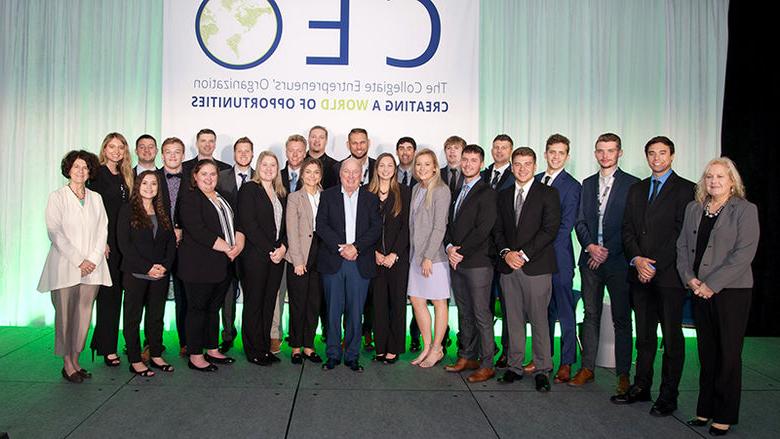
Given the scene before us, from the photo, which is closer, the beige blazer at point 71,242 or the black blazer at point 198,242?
the beige blazer at point 71,242

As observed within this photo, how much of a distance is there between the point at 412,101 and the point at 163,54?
7.98 feet

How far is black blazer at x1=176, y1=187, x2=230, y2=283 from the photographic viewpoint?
4078mm

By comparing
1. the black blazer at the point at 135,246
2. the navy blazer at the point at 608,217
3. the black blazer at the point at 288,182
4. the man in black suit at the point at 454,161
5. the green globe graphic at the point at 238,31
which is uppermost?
the green globe graphic at the point at 238,31

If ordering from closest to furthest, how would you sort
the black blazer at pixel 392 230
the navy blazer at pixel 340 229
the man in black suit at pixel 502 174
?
the navy blazer at pixel 340 229 → the black blazer at pixel 392 230 → the man in black suit at pixel 502 174

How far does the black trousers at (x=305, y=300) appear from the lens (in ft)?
14.5

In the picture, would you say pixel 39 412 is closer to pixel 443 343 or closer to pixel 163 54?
pixel 443 343

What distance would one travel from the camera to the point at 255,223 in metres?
4.27

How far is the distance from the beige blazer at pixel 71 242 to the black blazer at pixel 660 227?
3365mm

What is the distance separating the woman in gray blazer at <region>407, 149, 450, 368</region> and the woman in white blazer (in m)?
2.09

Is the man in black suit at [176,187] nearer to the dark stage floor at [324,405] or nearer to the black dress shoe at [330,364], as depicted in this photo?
the dark stage floor at [324,405]

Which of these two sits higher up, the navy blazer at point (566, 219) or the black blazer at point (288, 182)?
the black blazer at point (288, 182)

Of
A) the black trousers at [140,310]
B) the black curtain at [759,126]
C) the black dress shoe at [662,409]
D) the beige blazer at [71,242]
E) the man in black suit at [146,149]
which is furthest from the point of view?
the black curtain at [759,126]

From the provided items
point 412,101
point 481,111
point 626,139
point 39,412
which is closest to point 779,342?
point 626,139

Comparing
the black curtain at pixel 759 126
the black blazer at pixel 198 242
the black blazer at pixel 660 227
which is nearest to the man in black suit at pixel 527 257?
the black blazer at pixel 660 227
